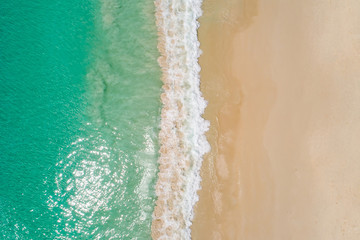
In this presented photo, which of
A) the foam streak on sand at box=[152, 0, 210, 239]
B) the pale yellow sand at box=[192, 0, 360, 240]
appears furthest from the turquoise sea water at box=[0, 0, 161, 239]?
the pale yellow sand at box=[192, 0, 360, 240]

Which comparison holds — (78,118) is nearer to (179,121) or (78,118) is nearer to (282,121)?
(179,121)

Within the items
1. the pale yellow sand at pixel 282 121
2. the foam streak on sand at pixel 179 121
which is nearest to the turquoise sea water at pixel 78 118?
the foam streak on sand at pixel 179 121

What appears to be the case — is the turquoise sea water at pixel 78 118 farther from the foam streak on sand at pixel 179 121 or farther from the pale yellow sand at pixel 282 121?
the pale yellow sand at pixel 282 121

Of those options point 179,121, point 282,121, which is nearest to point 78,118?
point 179,121

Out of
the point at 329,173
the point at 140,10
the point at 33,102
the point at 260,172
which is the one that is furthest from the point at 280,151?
the point at 33,102

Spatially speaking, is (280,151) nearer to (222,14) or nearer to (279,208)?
(279,208)

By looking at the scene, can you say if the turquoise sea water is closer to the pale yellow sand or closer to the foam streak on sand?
the foam streak on sand

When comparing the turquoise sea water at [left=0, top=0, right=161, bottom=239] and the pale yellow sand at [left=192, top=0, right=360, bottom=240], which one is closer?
the pale yellow sand at [left=192, top=0, right=360, bottom=240]
